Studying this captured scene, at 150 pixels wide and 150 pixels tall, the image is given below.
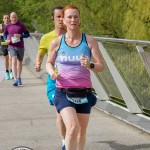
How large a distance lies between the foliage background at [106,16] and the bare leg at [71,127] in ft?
33.1

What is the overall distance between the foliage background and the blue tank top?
388 inches

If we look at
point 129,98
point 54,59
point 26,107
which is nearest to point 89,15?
point 26,107

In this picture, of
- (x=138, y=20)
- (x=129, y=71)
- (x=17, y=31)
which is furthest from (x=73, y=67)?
(x=138, y=20)

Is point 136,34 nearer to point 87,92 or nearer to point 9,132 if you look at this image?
point 9,132

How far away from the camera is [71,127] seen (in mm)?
4828

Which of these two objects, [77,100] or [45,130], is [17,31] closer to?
[45,130]

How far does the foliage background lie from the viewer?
49.5ft

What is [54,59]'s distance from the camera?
523 centimetres

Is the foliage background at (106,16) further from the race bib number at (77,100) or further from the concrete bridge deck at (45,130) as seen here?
the race bib number at (77,100)

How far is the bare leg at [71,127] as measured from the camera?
4836 mm

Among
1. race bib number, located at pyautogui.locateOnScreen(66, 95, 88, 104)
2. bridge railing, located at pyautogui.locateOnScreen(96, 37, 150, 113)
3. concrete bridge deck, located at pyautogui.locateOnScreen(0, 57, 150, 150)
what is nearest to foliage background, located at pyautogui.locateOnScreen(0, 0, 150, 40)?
concrete bridge deck, located at pyautogui.locateOnScreen(0, 57, 150, 150)

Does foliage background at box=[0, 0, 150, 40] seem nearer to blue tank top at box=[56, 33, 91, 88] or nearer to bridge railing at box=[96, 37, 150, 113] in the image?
bridge railing at box=[96, 37, 150, 113]

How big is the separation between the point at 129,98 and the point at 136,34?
720cm

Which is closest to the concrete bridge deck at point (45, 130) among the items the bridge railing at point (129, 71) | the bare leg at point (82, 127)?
the bridge railing at point (129, 71)
